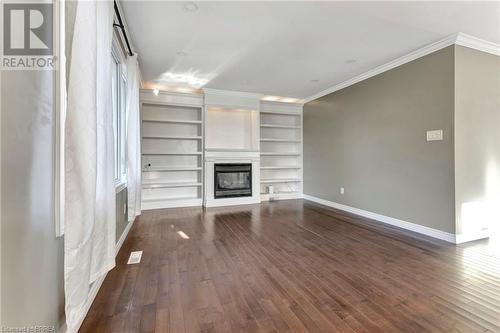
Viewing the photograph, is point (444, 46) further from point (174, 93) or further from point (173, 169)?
point (173, 169)

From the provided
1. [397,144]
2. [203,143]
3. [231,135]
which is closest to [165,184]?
[203,143]

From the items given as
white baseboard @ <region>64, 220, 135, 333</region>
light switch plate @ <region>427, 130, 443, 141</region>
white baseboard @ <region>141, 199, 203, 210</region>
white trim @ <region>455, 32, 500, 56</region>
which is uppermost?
white trim @ <region>455, 32, 500, 56</region>

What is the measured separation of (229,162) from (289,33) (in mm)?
3276

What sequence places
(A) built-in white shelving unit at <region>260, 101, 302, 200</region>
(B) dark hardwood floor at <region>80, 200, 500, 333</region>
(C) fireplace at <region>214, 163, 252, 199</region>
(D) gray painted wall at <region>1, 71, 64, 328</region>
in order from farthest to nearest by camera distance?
(A) built-in white shelving unit at <region>260, 101, 302, 200</region> < (C) fireplace at <region>214, 163, 252, 199</region> < (B) dark hardwood floor at <region>80, 200, 500, 333</region> < (D) gray painted wall at <region>1, 71, 64, 328</region>

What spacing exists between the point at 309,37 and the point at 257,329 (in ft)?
10.6

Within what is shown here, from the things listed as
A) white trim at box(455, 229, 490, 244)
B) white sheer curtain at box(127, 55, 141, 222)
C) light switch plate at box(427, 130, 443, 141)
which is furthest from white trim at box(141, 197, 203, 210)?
white trim at box(455, 229, 490, 244)

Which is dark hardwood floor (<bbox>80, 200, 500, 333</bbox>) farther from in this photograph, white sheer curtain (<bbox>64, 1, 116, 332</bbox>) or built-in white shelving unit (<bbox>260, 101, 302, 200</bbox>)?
built-in white shelving unit (<bbox>260, 101, 302, 200</bbox>)

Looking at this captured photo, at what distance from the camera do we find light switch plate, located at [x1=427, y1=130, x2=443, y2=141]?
3145mm

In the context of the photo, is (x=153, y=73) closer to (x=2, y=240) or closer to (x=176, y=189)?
(x=176, y=189)

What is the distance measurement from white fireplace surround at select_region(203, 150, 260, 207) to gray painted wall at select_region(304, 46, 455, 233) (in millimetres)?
1686

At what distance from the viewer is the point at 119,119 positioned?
328cm

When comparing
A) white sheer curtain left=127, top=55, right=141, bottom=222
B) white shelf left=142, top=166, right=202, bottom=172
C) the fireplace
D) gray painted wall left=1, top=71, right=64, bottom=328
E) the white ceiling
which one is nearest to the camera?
gray painted wall left=1, top=71, right=64, bottom=328

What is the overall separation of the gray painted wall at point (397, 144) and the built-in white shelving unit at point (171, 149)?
3.15 meters

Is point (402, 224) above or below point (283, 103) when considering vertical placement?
below
